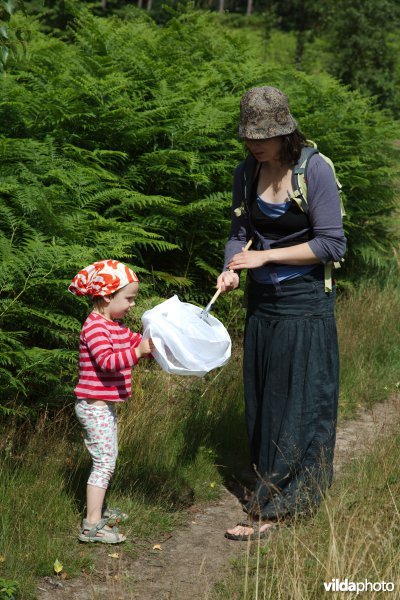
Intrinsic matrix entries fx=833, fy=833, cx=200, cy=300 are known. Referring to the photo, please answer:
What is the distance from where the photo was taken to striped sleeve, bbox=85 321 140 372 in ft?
13.6

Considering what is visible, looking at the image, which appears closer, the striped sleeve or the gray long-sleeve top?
the striped sleeve

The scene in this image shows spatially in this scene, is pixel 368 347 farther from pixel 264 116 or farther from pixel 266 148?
pixel 264 116

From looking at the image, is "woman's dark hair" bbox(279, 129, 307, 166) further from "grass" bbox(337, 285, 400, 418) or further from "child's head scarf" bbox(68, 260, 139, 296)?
"grass" bbox(337, 285, 400, 418)

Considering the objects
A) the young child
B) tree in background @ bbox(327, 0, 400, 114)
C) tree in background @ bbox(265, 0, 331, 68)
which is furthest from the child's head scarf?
tree in background @ bbox(265, 0, 331, 68)

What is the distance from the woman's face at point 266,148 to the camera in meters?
4.41

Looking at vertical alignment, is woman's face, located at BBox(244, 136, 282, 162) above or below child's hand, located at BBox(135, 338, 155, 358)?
above

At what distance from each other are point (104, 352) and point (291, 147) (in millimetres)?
1492

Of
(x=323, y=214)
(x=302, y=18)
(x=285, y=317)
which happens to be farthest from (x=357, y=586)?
(x=302, y=18)

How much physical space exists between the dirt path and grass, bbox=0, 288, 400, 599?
80mm

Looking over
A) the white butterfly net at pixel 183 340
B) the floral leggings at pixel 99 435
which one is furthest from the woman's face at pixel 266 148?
the floral leggings at pixel 99 435

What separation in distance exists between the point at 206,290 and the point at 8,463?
11.3ft

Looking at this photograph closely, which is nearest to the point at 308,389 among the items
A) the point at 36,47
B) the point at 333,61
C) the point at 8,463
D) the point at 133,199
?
the point at 8,463

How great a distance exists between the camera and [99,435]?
4336 mm

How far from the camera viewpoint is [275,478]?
4887 millimetres
